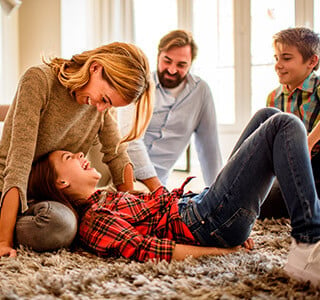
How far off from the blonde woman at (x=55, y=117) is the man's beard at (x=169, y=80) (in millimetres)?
881

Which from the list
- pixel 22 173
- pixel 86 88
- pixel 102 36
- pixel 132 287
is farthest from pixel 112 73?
pixel 102 36

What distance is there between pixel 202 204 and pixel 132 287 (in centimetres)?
36

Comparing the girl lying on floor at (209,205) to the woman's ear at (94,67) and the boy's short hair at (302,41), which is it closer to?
the woman's ear at (94,67)

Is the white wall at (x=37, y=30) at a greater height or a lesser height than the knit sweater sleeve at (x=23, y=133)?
greater

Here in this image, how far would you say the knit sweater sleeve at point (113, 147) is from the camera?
1706mm

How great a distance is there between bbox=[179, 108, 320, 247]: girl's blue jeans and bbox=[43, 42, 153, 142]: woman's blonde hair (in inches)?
15.3

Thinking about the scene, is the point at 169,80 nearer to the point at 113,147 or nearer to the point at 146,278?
the point at 113,147

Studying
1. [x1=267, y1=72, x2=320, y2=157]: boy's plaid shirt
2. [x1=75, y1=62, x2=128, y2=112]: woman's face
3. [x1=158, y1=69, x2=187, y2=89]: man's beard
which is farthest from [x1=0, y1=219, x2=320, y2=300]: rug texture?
[x1=158, y1=69, x2=187, y2=89]: man's beard

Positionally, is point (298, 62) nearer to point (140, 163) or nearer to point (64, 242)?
point (140, 163)

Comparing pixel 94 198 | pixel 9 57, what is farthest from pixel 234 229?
pixel 9 57

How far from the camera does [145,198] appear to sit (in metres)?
1.45

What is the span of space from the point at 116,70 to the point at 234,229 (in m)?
0.59

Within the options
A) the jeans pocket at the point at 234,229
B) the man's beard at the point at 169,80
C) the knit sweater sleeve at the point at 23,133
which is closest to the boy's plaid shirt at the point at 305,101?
the man's beard at the point at 169,80

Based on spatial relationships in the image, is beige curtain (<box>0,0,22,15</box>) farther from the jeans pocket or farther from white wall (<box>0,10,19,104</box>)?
the jeans pocket
